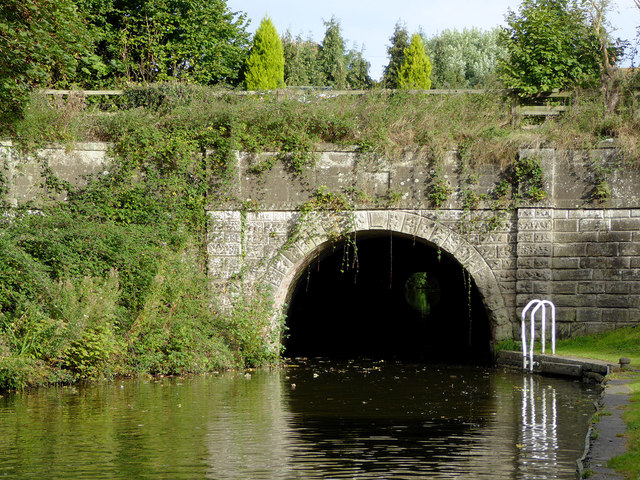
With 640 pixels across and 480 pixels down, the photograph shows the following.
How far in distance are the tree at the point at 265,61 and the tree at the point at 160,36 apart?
193 centimetres

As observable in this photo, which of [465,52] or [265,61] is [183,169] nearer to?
[265,61]

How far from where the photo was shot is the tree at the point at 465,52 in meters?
46.1

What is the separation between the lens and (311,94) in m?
16.0

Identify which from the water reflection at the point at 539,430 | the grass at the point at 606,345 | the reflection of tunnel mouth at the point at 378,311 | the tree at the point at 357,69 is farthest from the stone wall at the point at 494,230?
the tree at the point at 357,69

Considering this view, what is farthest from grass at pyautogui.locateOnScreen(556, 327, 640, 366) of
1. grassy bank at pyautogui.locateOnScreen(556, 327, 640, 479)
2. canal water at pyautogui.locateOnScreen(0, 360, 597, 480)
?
canal water at pyautogui.locateOnScreen(0, 360, 597, 480)

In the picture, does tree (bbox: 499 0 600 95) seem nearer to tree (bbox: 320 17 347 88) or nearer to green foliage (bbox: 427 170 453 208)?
green foliage (bbox: 427 170 453 208)

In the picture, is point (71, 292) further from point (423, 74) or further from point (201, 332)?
point (423, 74)

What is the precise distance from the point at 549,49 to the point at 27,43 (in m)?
15.4

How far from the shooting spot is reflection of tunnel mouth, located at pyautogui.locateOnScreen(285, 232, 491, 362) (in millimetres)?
18531

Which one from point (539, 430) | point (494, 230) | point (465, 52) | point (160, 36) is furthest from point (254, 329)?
point (465, 52)

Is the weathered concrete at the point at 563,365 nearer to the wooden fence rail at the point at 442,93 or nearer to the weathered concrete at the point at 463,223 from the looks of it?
the weathered concrete at the point at 463,223

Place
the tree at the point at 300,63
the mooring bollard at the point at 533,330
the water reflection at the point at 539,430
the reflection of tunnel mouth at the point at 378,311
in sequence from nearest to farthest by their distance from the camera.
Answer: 1. the water reflection at the point at 539,430
2. the mooring bollard at the point at 533,330
3. the reflection of tunnel mouth at the point at 378,311
4. the tree at the point at 300,63

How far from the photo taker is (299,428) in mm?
8875

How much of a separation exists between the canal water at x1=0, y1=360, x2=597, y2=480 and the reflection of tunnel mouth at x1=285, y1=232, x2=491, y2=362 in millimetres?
4592
